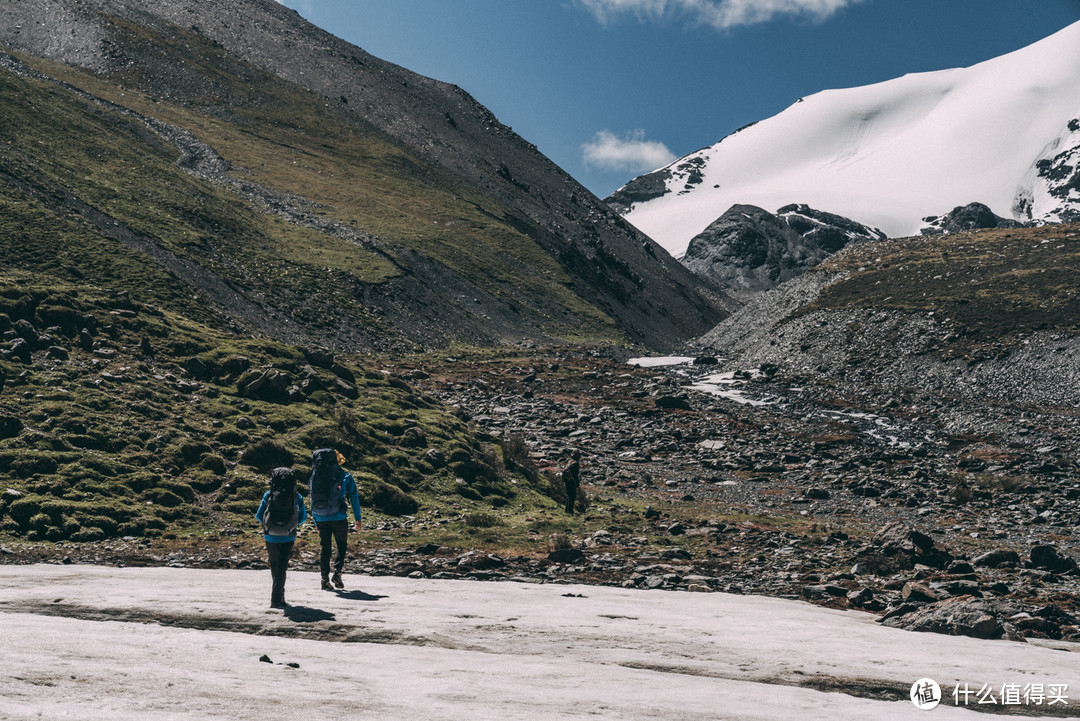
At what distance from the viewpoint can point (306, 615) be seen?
11344 millimetres

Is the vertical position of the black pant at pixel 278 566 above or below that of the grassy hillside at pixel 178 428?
below

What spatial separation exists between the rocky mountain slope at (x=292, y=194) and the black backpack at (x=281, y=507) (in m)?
39.8

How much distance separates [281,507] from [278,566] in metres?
0.97

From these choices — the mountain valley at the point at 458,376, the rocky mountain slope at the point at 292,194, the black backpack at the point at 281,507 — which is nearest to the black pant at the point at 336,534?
the black backpack at the point at 281,507

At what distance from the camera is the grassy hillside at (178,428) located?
1825 centimetres

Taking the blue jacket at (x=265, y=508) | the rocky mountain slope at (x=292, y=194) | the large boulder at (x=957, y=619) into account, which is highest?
the rocky mountain slope at (x=292, y=194)

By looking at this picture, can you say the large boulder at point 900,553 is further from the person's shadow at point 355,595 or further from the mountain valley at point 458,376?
the person's shadow at point 355,595

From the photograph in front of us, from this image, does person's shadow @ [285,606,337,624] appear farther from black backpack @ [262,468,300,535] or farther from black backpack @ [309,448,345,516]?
black backpack @ [309,448,345,516]

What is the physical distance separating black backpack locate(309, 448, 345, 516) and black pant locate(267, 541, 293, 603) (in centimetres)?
186

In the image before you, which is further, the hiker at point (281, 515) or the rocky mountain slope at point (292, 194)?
the rocky mountain slope at point (292, 194)

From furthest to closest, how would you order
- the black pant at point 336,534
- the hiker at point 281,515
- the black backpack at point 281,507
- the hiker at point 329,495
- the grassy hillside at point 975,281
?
the grassy hillside at point 975,281
the hiker at point 329,495
the black pant at point 336,534
the black backpack at point 281,507
the hiker at point 281,515

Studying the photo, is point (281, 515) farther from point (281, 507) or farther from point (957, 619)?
point (957, 619)

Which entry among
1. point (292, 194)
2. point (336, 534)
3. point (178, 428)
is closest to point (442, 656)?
point (336, 534)

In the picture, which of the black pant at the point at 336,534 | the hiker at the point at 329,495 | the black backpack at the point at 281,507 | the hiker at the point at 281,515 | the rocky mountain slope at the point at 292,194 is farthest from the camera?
the rocky mountain slope at the point at 292,194
